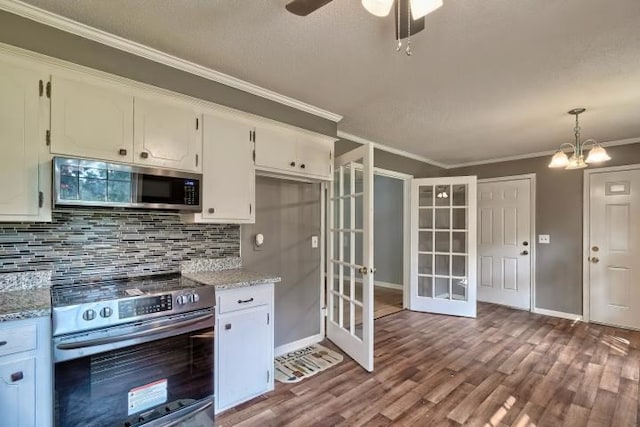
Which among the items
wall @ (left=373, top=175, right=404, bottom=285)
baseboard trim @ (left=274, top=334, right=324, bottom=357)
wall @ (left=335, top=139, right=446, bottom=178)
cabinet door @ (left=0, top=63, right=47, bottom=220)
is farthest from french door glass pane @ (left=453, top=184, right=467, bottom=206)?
cabinet door @ (left=0, top=63, right=47, bottom=220)

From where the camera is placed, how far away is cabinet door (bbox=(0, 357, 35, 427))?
139cm

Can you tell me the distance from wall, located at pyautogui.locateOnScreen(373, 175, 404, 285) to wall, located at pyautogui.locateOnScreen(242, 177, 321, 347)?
10.7 feet

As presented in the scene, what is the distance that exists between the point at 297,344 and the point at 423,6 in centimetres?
284

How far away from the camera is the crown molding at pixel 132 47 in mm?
1672

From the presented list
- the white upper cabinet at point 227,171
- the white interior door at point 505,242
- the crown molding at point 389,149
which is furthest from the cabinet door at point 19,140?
the white interior door at point 505,242

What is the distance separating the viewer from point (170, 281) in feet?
6.86

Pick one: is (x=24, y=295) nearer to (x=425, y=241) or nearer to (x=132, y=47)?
(x=132, y=47)

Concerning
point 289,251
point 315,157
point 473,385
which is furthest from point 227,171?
point 473,385

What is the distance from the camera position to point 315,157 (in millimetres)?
2939

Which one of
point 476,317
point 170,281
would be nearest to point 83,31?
point 170,281

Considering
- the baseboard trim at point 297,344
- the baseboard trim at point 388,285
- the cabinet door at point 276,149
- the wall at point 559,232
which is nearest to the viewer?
the cabinet door at point 276,149

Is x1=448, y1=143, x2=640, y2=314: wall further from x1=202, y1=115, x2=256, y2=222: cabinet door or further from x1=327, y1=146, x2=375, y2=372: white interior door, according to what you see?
x1=202, y1=115, x2=256, y2=222: cabinet door

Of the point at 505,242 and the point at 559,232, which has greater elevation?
the point at 559,232

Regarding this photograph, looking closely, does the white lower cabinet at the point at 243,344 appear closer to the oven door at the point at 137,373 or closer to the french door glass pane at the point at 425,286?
the oven door at the point at 137,373
